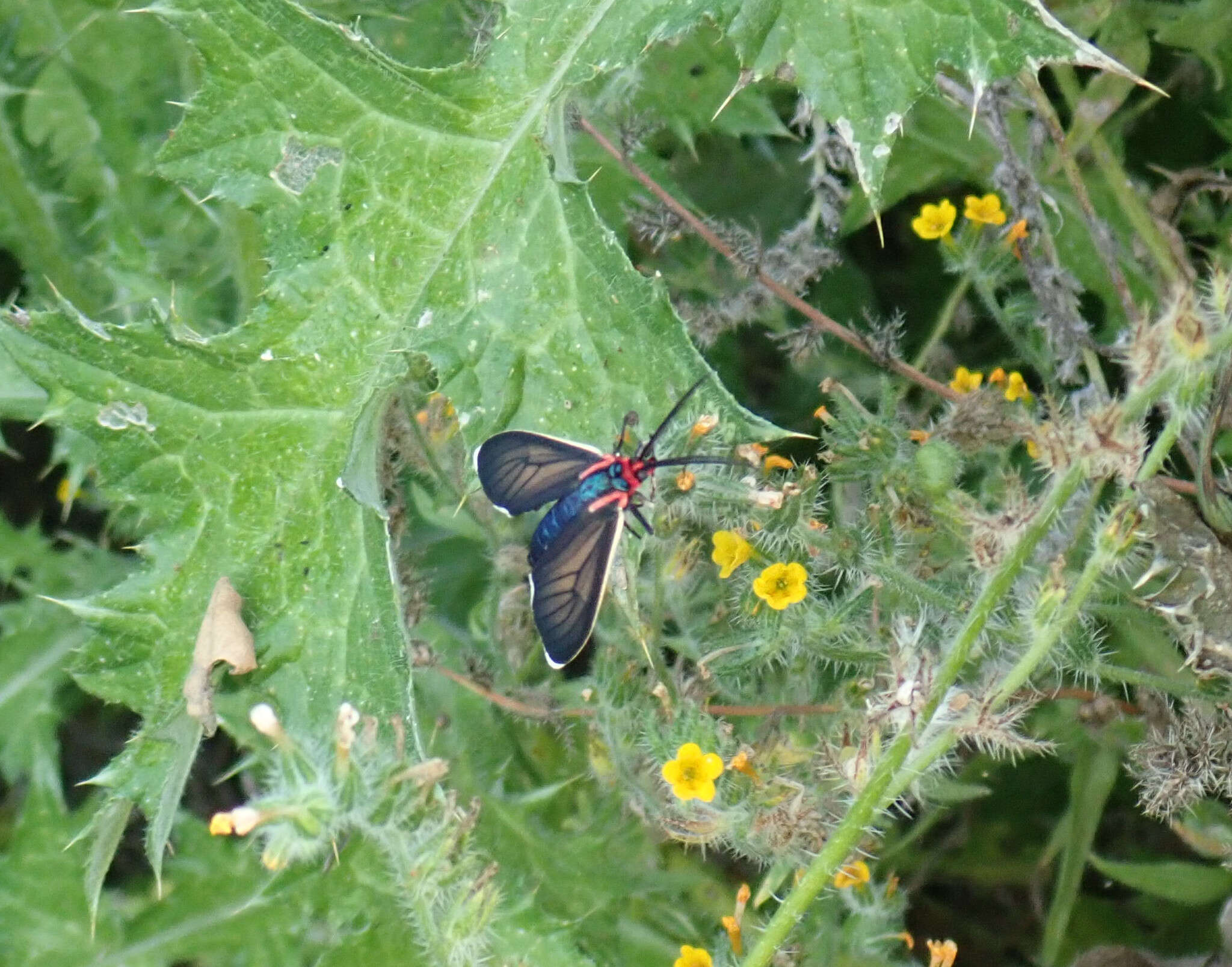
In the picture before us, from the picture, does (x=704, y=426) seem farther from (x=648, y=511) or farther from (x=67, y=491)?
(x=67, y=491)

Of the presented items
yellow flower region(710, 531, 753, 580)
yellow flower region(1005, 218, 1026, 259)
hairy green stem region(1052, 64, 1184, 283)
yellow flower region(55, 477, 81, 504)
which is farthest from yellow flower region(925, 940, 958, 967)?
yellow flower region(55, 477, 81, 504)

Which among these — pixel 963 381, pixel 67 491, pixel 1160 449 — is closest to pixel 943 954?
pixel 1160 449

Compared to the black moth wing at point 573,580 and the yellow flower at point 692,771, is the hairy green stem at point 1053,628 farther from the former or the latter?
the black moth wing at point 573,580

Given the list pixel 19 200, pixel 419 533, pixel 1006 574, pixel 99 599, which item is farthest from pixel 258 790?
pixel 1006 574

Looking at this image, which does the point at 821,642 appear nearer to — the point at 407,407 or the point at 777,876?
the point at 777,876

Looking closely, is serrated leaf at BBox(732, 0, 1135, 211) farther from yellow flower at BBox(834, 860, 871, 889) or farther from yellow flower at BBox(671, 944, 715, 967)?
yellow flower at BBox(671, 944, 715, 967)

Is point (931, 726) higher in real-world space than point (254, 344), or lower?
higher

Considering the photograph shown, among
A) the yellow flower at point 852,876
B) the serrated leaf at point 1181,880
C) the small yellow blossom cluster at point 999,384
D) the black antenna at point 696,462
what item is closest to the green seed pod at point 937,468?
the black antenna at point 696,462
